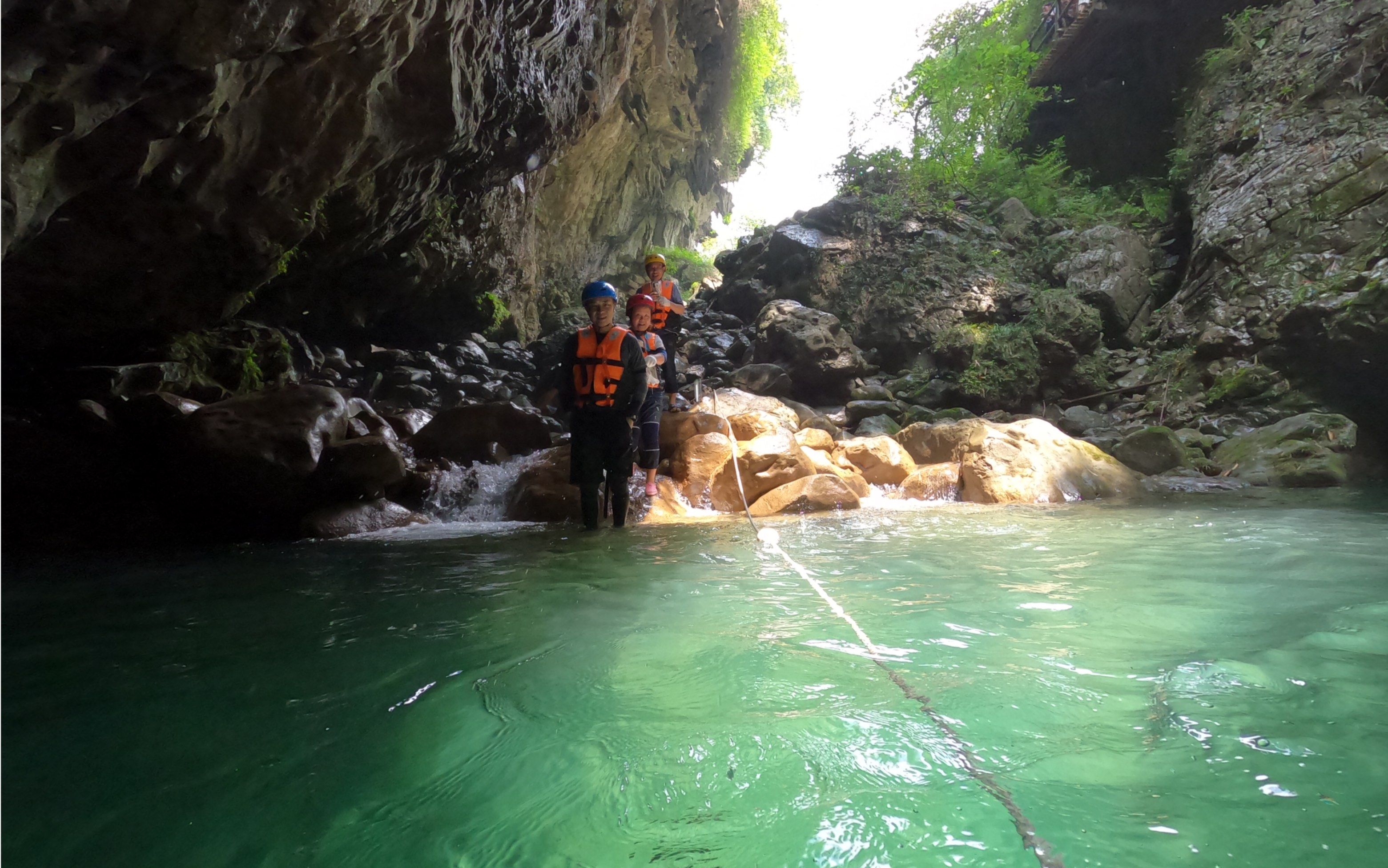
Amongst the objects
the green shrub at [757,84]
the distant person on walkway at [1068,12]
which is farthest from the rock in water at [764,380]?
the green shrub at [757,84]

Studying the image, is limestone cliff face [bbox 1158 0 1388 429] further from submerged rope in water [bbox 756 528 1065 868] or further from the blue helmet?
submerged rope in water [bbox 756 528 1065 868]

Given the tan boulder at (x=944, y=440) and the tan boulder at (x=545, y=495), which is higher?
the tan boulder at (x=944, y=440)

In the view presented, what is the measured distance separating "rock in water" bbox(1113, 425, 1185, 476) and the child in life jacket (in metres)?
6.31

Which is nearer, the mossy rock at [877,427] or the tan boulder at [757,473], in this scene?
the tan boulder at [757,473]

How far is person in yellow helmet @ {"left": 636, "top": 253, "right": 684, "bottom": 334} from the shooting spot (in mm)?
7969

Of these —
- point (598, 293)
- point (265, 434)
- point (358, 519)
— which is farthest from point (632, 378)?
point (265, 434)

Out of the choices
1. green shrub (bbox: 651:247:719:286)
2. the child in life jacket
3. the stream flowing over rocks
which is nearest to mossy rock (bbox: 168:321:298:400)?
the stream flowing over rocks

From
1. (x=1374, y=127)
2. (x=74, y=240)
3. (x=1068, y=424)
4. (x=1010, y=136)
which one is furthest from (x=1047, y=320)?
(x=74, y=240)

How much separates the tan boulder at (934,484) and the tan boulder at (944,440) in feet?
0.92

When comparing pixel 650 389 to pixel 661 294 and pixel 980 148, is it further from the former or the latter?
pixel 980 148

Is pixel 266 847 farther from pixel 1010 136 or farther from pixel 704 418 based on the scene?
pixel 1010 136

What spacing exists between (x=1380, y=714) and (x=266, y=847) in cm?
262

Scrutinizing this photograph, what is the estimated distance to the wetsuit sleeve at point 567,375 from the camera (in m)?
5.16

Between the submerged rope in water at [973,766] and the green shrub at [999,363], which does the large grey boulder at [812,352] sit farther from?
the submerged rope in water at [973,766]
